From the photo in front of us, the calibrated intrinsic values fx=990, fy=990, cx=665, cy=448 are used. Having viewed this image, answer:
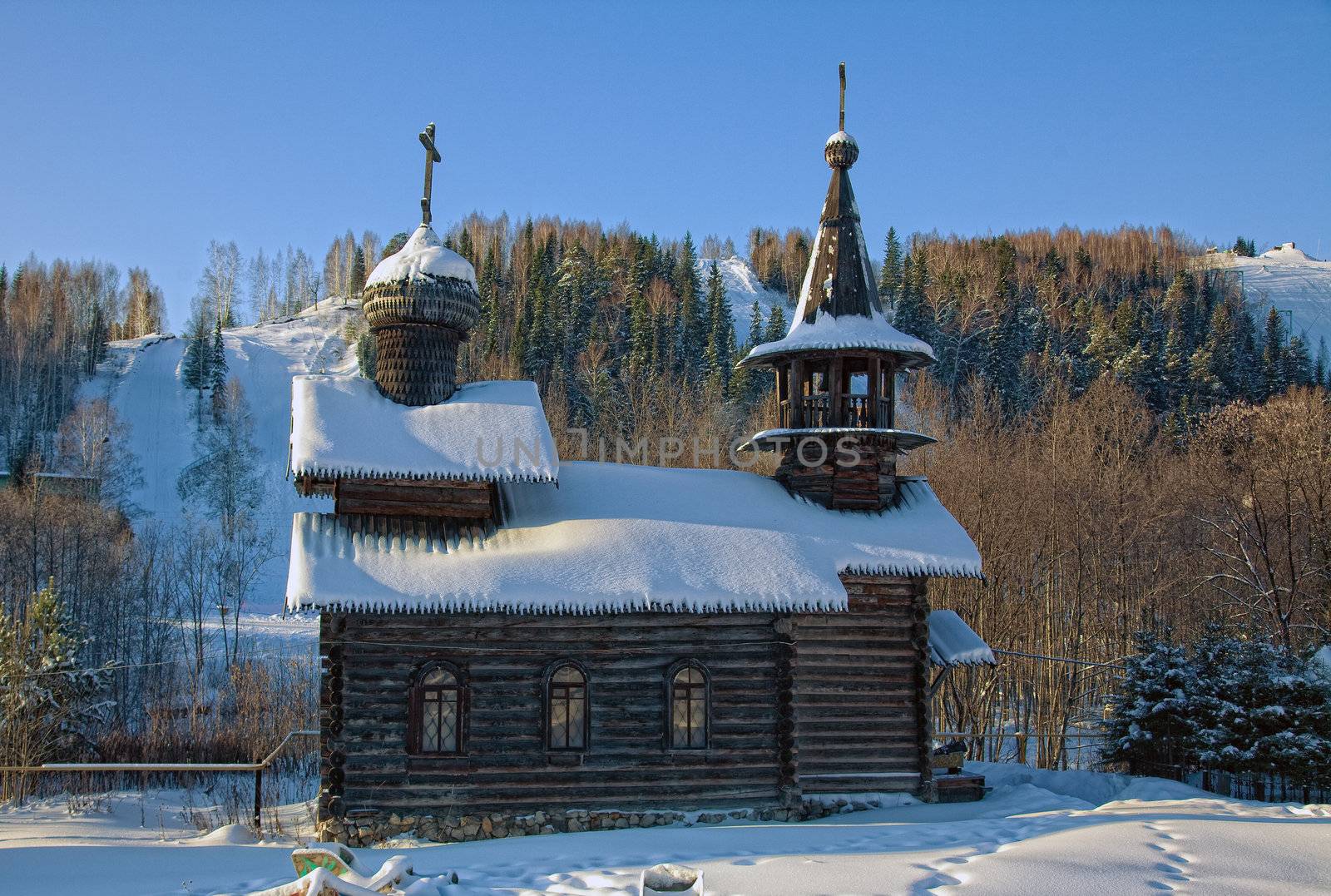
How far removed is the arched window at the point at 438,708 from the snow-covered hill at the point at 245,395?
3567cm

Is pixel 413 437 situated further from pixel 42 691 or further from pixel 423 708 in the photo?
pixel 42 691

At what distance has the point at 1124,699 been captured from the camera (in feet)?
59.1

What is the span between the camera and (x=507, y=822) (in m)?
13.7

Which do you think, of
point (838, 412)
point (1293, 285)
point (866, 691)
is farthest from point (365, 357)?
point (1293, 285)

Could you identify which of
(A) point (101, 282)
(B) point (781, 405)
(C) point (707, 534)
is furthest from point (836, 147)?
(A) point (101, 282)

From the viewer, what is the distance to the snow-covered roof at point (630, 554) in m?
13.5

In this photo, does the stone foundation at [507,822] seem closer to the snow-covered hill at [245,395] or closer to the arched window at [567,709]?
the arched window at [567,709]

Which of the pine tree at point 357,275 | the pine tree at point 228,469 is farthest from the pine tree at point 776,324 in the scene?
the pine tree at point 357,275

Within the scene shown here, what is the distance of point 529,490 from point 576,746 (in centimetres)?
462

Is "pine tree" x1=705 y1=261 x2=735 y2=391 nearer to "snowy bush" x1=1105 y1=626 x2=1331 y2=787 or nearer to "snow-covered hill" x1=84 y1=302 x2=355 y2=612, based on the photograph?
"snow-covered hill" x1=84 y1=302 x2=355 y2=612

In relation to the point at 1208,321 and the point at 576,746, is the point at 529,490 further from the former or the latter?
the point at 1208,321

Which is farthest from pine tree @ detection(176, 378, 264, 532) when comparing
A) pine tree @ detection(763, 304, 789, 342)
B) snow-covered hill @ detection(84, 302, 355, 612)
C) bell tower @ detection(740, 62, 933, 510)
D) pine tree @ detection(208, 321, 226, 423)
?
bell tower @ detection(740, 62, 933, 510)

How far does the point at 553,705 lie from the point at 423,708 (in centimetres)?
181

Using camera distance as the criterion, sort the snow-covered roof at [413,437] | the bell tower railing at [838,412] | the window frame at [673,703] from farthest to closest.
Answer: the bell tower railing at [838,412] → the snow-covered roof at [413,437] → the window frame at [673,703]
